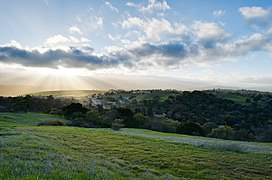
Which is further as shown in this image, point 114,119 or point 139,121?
point 139,121

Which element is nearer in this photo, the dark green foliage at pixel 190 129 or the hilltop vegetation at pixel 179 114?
the dark green foliage at pixel 190 129

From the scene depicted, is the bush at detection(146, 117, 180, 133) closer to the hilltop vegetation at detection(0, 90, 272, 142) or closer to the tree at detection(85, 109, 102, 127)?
the hilltop vegetation at detection(0, 90, 272, 142)

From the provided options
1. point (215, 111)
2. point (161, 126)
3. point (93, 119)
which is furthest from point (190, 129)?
point (215, 111)

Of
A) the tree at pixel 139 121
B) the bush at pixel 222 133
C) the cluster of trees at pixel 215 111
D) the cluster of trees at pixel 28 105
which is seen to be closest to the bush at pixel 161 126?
the tree at pixel 139 121

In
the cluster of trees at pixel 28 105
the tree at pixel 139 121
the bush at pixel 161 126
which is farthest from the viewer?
the cluster of trees at pixel 28 105

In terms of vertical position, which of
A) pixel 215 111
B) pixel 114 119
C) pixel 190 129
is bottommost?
pixel 190 129

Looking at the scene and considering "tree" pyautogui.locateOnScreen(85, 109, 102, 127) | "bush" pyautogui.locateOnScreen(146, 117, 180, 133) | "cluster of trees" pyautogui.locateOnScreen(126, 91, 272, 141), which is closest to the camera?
"tree" pyautogui.locateOnScreen(85, 109, 102, 127)

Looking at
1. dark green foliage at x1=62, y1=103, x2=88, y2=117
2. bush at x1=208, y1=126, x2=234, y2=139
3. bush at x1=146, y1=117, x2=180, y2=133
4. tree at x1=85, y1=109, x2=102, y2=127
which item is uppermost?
dark green foliage at x1=62, y1=103, x2=88, y2=117

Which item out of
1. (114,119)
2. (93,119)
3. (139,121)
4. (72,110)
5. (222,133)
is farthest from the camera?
(72,110)

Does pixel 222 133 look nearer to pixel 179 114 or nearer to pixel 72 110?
pixel 179 114

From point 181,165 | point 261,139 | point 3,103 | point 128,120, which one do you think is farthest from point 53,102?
point 181,165

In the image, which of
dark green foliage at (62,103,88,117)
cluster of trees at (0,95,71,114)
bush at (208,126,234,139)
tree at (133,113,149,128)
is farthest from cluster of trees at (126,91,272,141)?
cluster of trees at (0,95,71,114)

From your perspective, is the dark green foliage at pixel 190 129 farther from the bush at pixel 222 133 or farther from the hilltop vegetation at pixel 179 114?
the bush at pixel 222 133

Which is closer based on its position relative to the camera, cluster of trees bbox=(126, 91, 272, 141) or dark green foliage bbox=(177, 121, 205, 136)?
dark green foliage bbox=(177, 121, 205, 136)
